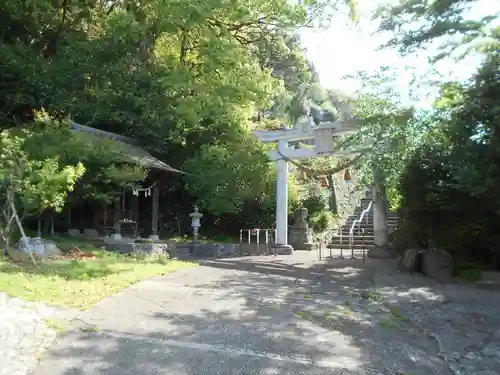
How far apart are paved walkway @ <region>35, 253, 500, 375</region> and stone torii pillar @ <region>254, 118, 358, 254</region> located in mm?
6220

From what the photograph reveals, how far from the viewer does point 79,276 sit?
28.0 ft

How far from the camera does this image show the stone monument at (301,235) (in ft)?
59.1

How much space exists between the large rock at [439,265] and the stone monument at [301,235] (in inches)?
279

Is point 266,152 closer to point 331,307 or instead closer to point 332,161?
point 332,161

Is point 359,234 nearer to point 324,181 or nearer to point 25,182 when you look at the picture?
point 324,181

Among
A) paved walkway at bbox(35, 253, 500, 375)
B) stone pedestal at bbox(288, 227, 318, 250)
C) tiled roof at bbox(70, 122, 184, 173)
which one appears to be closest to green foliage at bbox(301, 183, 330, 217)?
stone pedestal at bbox(288, 227, 318, 250)

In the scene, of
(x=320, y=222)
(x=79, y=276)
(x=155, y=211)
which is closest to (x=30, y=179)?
(x=79, y=276)

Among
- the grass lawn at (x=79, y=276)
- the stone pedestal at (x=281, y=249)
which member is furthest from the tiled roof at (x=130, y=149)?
the stone pedestal at (x=281, y=249)

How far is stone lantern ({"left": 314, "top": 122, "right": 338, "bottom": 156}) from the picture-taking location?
574 inches

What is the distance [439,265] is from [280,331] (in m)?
6.38

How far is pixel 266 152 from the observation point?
17109 mm

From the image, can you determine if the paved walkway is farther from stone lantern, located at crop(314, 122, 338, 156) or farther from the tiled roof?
the tiled roof

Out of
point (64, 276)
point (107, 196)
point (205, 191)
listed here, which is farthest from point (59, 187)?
point (205, 191)

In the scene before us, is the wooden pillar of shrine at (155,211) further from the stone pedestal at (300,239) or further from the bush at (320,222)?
the bush at (320,222)
